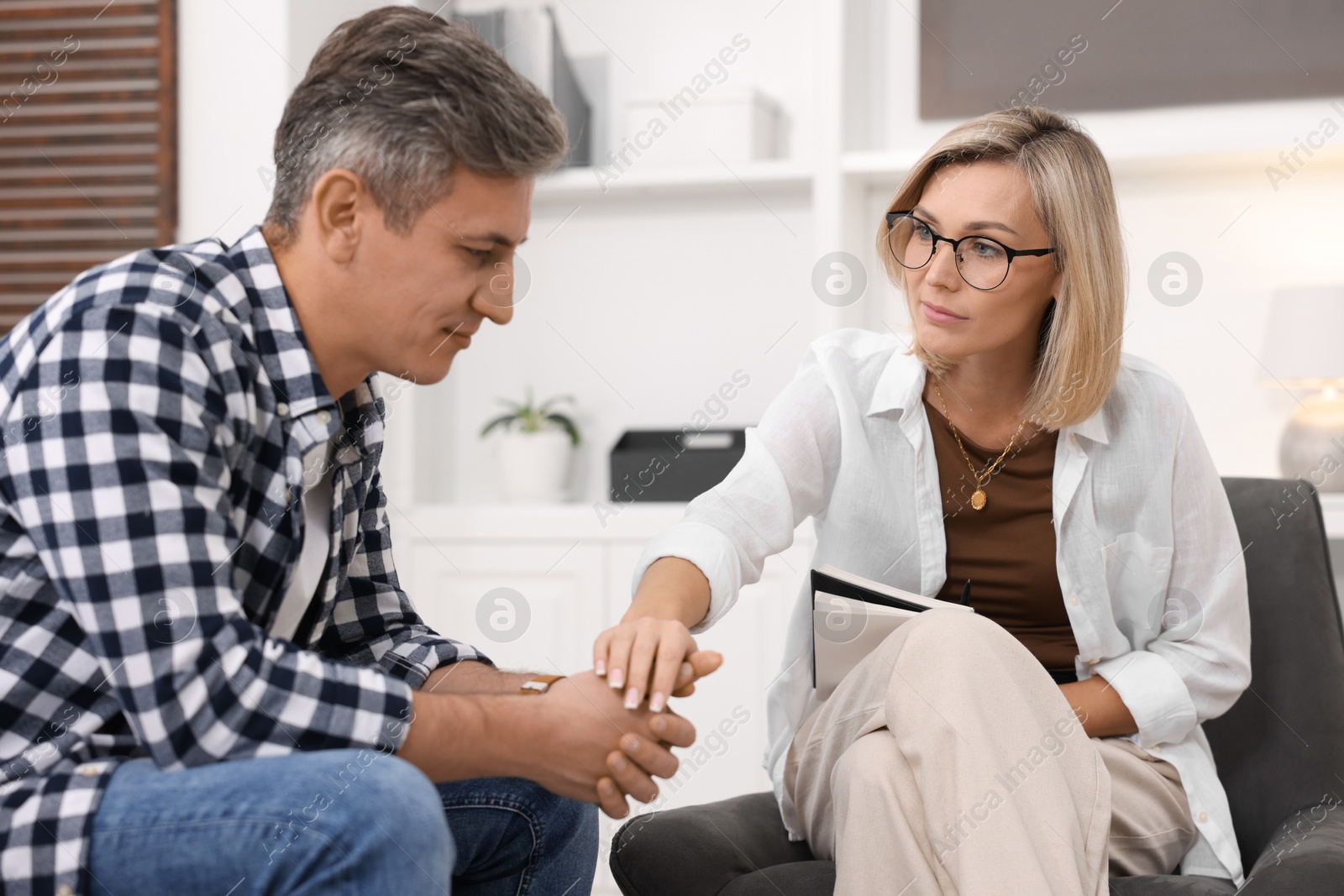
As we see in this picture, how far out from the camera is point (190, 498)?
0.86 metres

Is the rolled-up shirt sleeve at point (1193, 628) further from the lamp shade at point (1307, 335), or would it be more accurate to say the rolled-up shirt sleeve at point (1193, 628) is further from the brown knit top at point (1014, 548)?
the lamp shade at point (1307, 335)

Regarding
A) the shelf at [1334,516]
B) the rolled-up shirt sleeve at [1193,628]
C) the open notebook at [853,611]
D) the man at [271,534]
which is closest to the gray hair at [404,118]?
the man at [271,534]

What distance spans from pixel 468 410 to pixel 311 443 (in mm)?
1842

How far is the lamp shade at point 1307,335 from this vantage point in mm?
2068

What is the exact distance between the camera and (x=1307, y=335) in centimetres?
210

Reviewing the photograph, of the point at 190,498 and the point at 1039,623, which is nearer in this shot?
the point at 190,498

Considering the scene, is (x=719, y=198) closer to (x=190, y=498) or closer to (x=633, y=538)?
(x=633, y=538)

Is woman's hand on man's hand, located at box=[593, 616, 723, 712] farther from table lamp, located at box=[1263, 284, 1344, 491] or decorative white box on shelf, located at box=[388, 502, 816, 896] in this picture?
table lamp, located at box=[1263, 284, 1344, 491]

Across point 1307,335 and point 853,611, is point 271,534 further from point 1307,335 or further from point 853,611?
point 1307,335

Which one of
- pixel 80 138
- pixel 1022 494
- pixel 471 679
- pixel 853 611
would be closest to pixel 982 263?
pixel 1022 494

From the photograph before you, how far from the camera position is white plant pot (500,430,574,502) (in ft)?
8.57

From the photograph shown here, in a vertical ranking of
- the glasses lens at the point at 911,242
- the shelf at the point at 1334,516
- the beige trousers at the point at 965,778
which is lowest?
the beige trousers at the point at 965,778

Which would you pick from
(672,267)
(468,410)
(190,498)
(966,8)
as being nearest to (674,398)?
(672,267)

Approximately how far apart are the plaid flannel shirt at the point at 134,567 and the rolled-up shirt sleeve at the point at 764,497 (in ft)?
1.45
